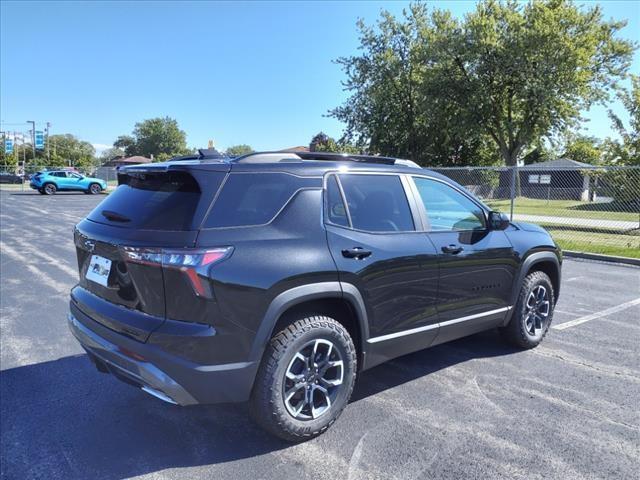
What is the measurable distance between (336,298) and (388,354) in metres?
0.69

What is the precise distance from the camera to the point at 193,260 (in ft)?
8.73

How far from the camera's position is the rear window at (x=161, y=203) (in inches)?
111

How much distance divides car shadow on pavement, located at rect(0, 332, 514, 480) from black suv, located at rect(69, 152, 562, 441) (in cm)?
41

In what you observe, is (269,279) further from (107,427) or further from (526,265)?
(526,265)

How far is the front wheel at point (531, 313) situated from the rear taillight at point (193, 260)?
121 inches

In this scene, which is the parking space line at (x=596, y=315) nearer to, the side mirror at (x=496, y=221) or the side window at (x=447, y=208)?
the side mirror at (x=496, y=221)

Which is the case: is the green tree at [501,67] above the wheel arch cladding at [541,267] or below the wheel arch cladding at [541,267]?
above

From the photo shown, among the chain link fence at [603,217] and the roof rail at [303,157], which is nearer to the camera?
the roof rail at [303,157]

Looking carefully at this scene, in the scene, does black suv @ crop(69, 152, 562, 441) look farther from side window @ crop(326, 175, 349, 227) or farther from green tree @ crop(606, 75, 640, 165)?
green tree @ crop(606, 75, 640, 165)

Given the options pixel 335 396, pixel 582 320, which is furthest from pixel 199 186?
pixel 582 320

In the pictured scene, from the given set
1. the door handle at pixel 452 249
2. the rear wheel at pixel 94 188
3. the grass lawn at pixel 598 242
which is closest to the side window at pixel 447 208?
the door handle at pixel 452 249

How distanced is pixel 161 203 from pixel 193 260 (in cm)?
53

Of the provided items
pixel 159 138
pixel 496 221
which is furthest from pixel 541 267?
pixel 159 138

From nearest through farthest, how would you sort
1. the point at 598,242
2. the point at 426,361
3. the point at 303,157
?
the point at 303,157
the point at 426,361
the point at 598,242
